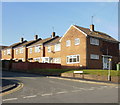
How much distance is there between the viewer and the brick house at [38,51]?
42.2 meters

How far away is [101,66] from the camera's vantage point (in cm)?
3325

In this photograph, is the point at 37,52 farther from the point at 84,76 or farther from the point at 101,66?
the point at 84,76

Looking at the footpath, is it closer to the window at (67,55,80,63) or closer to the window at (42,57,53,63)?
the window at (67,55,80,63)

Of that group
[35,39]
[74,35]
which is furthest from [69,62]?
[35,39]

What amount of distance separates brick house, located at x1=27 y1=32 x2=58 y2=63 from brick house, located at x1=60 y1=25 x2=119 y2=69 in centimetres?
709

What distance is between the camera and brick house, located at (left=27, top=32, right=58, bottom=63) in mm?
42219

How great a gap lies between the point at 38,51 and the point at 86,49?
1579cm

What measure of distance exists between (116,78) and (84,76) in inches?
163

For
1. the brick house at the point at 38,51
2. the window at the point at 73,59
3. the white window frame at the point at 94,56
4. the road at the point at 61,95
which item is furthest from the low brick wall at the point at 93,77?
the brick house at the point at 38,51

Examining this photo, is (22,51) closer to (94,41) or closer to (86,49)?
(94,41)

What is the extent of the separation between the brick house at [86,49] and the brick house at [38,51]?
709 cm

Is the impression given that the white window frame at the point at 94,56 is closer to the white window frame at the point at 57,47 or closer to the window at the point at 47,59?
the white window frame at the point at 57,47

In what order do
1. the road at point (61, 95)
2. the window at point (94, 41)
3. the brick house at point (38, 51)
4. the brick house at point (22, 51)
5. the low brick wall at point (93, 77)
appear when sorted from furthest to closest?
the brick house at point (22, 51)
the brick house at point (38, 51)
the window at point (94, 41)
the low brick wall at point (93, 77)
the road at point (61, 95)

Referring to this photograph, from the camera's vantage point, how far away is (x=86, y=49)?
1224 inches
